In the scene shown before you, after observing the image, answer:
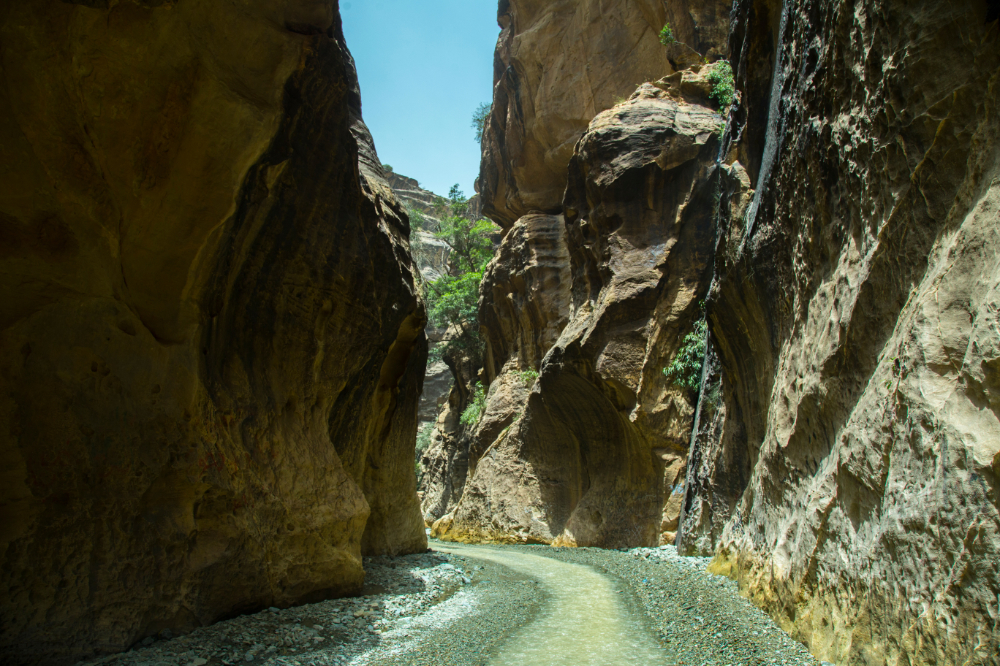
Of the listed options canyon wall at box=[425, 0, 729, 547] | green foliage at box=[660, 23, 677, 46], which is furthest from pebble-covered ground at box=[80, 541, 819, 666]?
green foliage at box=[660, 23, 677, 46]

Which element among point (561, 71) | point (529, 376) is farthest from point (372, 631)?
point (561, 71)

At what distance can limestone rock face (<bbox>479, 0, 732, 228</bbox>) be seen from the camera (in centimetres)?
1823

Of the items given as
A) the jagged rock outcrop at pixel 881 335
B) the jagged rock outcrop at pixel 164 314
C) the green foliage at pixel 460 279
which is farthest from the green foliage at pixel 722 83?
the jagged rock outcrop at pixel 164 314

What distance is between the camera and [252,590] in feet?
18.8

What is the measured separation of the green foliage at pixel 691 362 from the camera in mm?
13422

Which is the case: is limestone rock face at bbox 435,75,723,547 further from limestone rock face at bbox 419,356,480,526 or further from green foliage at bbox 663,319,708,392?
limestone rock face at bbox 419,356,480,526

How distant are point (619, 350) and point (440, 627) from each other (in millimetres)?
9331

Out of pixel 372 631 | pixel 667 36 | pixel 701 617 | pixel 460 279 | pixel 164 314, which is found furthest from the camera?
pixel 460 279

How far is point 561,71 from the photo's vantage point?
2153 centimetres

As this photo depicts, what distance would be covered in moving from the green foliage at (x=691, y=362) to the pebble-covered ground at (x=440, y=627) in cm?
548

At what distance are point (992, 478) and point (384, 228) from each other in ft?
22.8

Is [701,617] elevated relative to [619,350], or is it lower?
lower

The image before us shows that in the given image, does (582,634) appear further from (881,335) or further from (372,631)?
(881,335)

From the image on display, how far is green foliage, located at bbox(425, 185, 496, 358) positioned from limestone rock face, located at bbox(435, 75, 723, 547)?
7.71 meters
